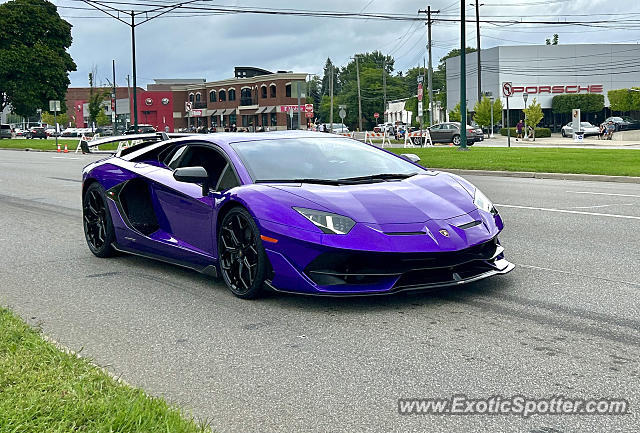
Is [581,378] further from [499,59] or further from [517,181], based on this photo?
[499,59]

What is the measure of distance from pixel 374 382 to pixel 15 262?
5567 millimetres

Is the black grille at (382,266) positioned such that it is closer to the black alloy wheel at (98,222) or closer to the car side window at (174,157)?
the car side window at (174,157)

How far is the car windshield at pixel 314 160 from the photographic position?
261 inches

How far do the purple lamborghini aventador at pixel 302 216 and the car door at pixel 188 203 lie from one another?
0.01 meters

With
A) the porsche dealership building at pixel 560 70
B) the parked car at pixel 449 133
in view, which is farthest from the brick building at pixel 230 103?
the parked car at pixel 449 133

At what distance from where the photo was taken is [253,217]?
19.9 ft

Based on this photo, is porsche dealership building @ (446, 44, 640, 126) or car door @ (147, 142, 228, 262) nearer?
car door @ (147, 142, 228, 262)

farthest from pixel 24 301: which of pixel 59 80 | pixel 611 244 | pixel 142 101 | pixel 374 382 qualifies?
pixel 142 101

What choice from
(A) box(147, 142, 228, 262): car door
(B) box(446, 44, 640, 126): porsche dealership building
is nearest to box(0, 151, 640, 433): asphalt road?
(A) box(147, 142, 228, 262): car door

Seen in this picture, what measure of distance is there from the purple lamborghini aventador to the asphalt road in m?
0.25

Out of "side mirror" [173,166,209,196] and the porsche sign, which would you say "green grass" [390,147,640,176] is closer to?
"side mirror" [173,166,209,196]

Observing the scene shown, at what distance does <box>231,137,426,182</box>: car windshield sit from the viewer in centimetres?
663

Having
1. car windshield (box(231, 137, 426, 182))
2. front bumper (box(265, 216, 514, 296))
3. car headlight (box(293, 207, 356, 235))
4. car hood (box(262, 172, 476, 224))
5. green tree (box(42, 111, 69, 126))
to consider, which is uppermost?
green tree (box(42, 111, 69, 126))

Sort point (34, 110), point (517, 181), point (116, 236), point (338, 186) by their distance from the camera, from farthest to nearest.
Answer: point (34, 110) < point (517, 181) < point (116, 236) < point (338, 186)
